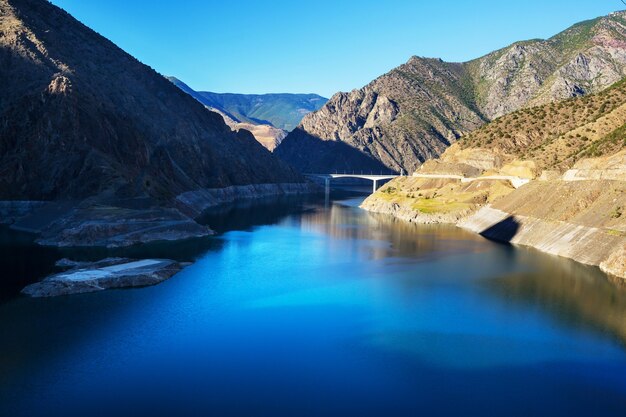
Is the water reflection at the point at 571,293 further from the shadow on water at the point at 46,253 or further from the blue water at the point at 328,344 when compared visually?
the shadow on water at the point at 46,253

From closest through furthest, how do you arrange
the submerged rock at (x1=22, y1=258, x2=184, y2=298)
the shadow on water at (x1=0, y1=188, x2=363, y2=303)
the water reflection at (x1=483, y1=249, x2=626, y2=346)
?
the water reflection at (x1=483, y1=249, x2=626, y2=346) → the submerged rock at (x1=22, y1=258, x2=184, y2=298) → the shadow on water at (x1=0, y1=188, x2=363, y2=303)

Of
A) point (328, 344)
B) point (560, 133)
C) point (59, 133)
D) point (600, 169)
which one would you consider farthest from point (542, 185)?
point (59, 133)

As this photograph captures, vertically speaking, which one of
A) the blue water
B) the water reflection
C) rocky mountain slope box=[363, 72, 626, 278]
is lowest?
the blue water

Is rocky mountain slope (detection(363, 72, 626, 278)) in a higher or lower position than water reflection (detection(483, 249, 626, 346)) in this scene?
higher

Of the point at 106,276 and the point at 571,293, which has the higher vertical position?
the point at 106,276

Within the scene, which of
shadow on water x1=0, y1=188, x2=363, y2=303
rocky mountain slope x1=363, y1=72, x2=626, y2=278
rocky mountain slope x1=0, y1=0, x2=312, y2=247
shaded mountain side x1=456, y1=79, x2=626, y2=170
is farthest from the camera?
shaded mountain side x1=456, y1=79, x2=626, y2=170

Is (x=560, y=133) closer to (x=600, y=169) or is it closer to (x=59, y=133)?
(x=600, y=169)

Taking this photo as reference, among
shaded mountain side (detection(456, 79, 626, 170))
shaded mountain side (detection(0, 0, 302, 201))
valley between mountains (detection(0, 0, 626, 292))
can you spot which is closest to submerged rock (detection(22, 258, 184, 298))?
valley between mountains (detection(0, 0, 626, 292))

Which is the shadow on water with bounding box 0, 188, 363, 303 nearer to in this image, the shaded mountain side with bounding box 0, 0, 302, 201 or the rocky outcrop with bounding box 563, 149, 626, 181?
the shaded mountain side with bounding box 0, 0, 302, 201
